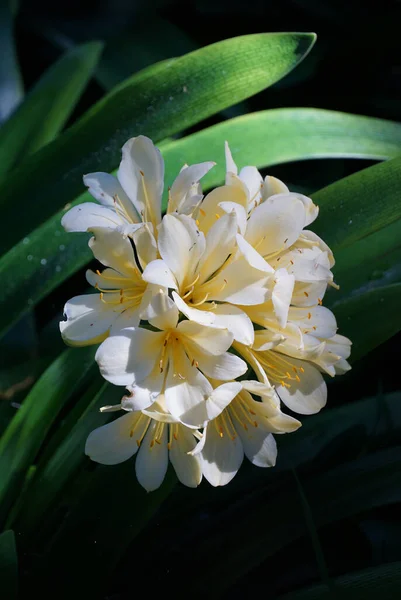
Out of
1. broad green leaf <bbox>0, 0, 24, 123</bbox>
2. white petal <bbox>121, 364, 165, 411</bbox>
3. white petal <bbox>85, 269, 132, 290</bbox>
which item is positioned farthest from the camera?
broad green leaf <bbox>0, 0, 24, 123</bbox>

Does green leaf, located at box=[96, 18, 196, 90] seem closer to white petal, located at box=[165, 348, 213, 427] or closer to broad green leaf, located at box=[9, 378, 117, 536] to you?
broad green leaf, located at box=[9, 378, 117, 536]

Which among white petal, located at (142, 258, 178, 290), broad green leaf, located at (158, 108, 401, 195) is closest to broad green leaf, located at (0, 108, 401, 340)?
broad green leaf, located at (158, 108, 401, 195)

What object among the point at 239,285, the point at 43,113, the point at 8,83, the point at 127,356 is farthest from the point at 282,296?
the point at 8,83

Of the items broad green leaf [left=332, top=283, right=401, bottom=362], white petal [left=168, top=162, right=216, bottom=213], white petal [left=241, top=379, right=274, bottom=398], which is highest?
white petal [left=168, top=162, right=216, bottom=213]

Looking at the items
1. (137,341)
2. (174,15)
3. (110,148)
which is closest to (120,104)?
(110,148)

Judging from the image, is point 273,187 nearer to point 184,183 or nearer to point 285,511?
point 184,183

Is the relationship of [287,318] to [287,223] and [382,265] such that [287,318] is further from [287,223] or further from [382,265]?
[382,265]
